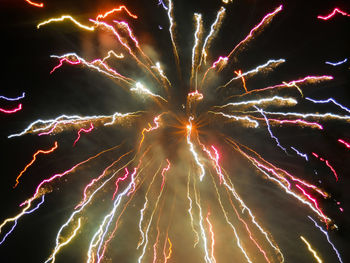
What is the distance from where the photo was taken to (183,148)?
4930 millimetres

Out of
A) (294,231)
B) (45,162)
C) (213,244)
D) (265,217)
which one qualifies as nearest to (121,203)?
(45,162)

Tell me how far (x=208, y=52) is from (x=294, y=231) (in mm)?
3639

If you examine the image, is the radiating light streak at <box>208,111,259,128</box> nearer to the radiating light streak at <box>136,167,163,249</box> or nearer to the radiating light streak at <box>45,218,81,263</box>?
the radiating light streak at <box>136,167,163,249</box>

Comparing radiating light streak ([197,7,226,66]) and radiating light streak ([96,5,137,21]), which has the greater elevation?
radiating light streak ([96,5,137,21])

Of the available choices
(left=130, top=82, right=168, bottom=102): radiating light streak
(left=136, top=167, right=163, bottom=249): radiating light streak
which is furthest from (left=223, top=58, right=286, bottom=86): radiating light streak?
(left=136, top=167, right=163, bottom=249): radiating light streak

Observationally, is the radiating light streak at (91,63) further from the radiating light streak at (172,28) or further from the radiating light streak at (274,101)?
the radiating light streak at (274,101)

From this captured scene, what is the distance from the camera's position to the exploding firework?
4184mm

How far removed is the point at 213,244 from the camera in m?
4.26

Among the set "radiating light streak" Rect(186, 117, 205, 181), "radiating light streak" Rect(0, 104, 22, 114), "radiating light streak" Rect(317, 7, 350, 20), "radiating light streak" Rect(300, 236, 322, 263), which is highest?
"radiating light streak" Rect(317, 7, 350, 20)

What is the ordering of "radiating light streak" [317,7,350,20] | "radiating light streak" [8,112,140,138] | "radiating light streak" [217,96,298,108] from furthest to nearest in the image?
"radiating light streak" [217,96,298,108]
"radiating light streak" [317,7,350,20]
"radiating light streak" [8,112,140,138]

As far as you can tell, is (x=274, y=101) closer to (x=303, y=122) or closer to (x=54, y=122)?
(x=303, y=122)

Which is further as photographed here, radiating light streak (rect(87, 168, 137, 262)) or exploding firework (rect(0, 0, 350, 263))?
exploding firework (rect(0, 0, 350, 263))

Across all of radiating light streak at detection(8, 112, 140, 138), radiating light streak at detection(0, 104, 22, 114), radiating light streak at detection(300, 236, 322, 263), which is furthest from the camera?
radiating light streak at detection(8, 112, 140, 138)

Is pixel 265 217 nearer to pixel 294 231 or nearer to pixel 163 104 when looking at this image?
pixel 294 231
